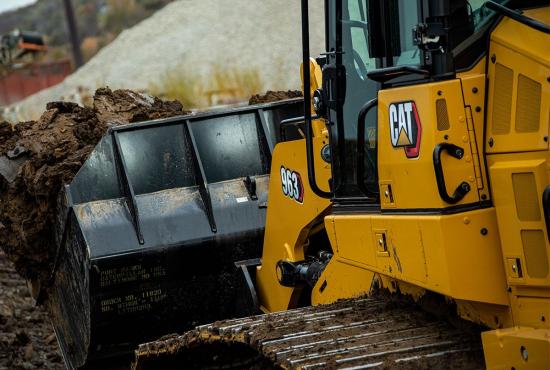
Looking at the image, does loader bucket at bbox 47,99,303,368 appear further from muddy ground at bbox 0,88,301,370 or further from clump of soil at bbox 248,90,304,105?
clump of soil at bbox 248,90,304,105

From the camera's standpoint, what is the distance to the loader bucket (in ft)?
23.9

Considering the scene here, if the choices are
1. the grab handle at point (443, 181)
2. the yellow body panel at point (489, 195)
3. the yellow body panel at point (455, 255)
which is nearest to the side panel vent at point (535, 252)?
the yellow body panel at point (489, 195)

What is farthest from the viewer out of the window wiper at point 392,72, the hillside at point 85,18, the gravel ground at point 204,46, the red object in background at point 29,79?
the hillside at point 85,18

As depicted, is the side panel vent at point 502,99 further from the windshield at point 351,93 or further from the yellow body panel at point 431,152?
the windshield at point 351,93

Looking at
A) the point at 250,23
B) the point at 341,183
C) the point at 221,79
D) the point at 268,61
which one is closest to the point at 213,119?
the point at 341,183

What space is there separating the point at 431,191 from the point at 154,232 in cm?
351

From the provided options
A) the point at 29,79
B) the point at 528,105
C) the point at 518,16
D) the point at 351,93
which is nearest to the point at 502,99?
the point at 528,105

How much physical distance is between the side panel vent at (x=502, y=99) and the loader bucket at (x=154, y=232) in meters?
3.69

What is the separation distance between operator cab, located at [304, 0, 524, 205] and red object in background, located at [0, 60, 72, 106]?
30.3 m

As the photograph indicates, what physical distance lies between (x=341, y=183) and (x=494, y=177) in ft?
4.00

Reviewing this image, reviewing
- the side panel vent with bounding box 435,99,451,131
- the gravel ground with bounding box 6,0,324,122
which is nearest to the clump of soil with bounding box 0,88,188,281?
the side panel vent with bounding box 435,99,451,131

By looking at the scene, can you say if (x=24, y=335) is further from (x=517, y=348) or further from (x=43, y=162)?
(x=517, y=348)

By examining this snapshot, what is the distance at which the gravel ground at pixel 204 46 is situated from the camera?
30734 mm

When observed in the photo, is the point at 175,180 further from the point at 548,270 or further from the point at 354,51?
the point at 548,270
